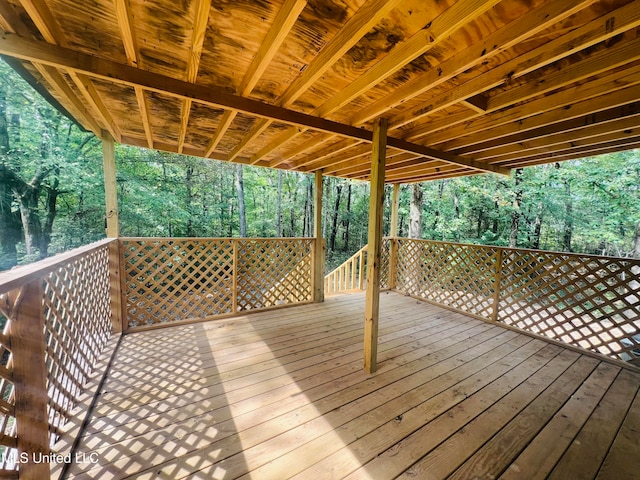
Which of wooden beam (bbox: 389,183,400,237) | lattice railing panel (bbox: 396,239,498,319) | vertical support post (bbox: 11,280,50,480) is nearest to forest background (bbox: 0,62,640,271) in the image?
wooden beam (bbox: 389,183,400,237)

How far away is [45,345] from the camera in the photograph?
4.03 feet

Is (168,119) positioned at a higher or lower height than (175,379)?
higher

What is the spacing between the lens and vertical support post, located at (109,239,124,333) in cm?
273

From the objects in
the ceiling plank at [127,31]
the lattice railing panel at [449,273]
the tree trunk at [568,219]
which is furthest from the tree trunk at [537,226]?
the ceiling plank at [127,31]

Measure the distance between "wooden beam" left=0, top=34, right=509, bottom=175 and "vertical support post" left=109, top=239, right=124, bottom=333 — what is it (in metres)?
1.91

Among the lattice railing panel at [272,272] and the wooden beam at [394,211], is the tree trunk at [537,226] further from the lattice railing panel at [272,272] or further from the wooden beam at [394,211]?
the lattice railing panel at [272,272]

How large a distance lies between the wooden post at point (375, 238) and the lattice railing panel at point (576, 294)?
90.7 inches

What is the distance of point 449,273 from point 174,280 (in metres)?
4.14

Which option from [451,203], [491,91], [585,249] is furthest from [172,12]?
[585,249]

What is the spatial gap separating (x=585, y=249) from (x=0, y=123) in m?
20.5

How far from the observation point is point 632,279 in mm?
2422

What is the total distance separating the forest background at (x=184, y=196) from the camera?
20.8ft

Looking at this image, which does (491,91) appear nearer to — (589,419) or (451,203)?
(589,419)

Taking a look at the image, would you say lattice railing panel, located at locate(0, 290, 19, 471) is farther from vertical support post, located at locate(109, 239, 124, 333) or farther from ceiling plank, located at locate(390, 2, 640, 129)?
ceiling plank, located at locate(390, 2, 640, 129)
